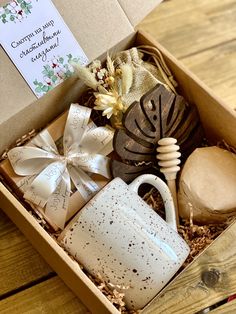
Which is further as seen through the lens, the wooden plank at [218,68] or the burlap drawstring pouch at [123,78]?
the wooden plank at [218,68]

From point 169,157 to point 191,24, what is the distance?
417mm

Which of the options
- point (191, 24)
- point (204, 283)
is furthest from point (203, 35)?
point (204, 283)

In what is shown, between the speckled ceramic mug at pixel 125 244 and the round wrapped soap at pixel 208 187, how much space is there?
0.28 ft

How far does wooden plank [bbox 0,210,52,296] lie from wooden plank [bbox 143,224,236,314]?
20 centimetres

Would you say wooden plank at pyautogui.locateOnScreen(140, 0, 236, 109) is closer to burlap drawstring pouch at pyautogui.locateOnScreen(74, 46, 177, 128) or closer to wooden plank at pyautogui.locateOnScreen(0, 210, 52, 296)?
burlap drawstring pouch at pyautogui.locateOnScreen(74, 46, 177, 128)

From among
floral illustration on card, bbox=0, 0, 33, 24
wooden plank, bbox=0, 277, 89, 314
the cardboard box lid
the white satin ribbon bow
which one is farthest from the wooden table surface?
floral illustration on card, bbox=0, 0, 33, 24

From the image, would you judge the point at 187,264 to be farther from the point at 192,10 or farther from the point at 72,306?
the point at 192,10

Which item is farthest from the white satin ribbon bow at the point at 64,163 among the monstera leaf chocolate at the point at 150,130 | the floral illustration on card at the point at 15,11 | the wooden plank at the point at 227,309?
the wooden plank at the point at 227,309

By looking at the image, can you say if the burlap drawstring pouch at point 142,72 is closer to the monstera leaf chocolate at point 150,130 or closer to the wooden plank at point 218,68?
the monstera leaf chocolate at point 150,130

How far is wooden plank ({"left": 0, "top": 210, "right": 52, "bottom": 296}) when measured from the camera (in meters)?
1.00

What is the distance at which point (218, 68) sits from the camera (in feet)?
4.07

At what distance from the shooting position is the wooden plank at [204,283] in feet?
3.13

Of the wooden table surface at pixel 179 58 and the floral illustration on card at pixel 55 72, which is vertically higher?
the floral illustration on card at pixel 55 72

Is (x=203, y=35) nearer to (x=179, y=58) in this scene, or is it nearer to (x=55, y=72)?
(x=179, y=58)
